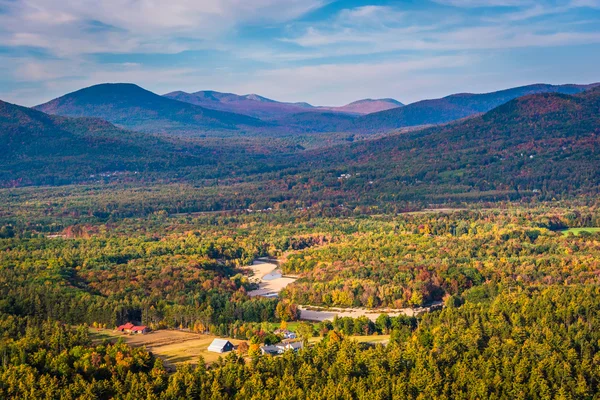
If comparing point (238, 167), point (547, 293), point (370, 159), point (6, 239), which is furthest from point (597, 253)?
point (238, 167)

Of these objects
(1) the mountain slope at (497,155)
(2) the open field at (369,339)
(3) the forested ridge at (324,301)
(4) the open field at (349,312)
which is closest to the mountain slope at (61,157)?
(1) the mountain slope at (497,155)

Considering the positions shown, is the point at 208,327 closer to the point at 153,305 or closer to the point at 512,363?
the point at 153,305

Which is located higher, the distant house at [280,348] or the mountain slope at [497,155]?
the mountain slope at [497,155]

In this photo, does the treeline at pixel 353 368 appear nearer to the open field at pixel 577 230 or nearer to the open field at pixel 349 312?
the open field at pixel 349 312

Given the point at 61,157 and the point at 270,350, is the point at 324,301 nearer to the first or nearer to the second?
the point at 270,350

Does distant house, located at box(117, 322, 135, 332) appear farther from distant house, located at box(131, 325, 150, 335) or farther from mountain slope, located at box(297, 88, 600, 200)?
mountain slope, located at box(297, 88, 600, 200)

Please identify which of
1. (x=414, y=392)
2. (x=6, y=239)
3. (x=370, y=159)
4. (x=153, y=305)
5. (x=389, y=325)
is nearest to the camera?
(x=414, y=392)
